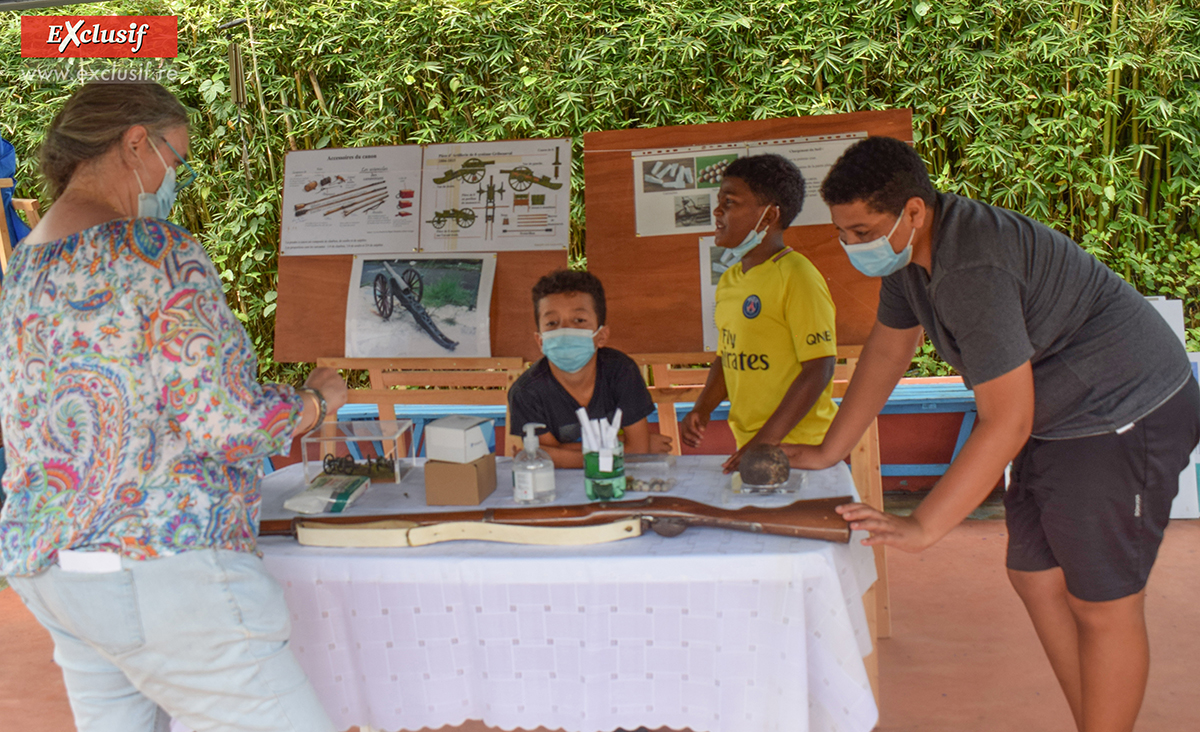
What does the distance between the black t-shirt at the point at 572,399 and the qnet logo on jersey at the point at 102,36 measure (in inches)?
164

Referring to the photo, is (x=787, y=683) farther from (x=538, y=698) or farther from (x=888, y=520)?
(x=538, y=698)

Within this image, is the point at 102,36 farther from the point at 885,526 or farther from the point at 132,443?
the point at 885,526

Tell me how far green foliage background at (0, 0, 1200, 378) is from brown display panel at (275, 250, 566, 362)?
5.41ft

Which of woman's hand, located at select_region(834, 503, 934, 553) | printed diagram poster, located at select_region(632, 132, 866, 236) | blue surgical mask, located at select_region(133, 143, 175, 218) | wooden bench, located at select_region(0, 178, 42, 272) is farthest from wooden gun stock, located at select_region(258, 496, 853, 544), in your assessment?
wooden bench, located at select_region(0, 178, 42, 272)

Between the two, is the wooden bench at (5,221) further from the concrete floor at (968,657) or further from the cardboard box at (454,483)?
the cardboard box at (454,483)

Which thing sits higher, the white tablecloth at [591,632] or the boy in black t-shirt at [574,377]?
the boy in black t-shirt at [574,377]

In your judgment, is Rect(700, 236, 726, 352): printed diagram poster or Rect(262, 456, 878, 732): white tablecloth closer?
Rect(262, 456, 878, 732): white tablecloth

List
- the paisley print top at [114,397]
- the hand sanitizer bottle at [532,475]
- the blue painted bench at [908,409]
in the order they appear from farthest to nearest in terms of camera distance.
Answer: the blue painted bench at [908,409], the hand sanitizer bottle at [532,475], the paisley print top at [114,397]

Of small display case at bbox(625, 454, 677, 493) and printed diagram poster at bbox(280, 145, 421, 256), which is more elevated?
printed diagram poster at bbox(280, 145, 421, 256)

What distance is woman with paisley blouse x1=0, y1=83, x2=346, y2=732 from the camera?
1220mm

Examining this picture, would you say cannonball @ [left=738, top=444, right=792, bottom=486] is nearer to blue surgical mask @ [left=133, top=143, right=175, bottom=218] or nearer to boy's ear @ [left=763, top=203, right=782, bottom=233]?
boy's ear @ [left=763, top=203, right=782, bottom=233]

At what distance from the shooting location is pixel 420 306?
335 cm

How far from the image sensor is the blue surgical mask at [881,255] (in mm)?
1605

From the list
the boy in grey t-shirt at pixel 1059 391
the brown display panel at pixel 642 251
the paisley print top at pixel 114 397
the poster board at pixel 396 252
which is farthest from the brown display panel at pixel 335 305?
the paisley print top at pixel 114 397
